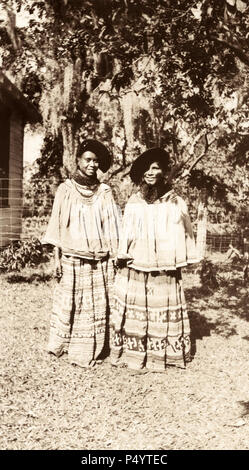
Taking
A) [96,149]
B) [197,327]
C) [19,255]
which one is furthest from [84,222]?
[19,255]

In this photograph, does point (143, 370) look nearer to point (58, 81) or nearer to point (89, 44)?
point (89, 44)

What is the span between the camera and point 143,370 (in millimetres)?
5168

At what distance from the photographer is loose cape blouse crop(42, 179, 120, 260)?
16.8 ft

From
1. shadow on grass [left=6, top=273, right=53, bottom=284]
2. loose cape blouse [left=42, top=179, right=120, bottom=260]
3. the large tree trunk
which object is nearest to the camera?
loose cape blouse [left=42, top=179, right=120, bottom=260]

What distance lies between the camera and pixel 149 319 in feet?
16.8

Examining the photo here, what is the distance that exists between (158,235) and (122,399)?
1606mm

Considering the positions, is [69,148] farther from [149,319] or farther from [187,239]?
[149,319]

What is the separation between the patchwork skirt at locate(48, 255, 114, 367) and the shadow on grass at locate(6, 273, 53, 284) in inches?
186

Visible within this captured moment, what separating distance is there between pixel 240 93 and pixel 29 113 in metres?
7.93

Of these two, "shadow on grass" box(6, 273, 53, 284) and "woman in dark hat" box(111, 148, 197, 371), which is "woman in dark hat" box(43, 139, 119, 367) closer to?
"woman in dark hat" box(111, 148, 197, 371)

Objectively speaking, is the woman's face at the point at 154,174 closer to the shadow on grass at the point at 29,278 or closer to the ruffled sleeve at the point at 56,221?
the ruffled sleeve at the point at 56,221

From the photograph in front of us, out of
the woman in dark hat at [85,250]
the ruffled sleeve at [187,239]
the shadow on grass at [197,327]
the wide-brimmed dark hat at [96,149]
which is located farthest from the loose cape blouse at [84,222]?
the shadow on grass at [197,327]

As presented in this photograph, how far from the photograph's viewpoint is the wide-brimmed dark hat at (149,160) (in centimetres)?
503

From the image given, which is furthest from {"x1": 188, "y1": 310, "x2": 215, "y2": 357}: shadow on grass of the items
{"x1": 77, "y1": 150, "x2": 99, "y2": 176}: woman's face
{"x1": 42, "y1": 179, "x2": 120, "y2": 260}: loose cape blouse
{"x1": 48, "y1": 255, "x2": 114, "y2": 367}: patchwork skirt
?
{"x1": 77, "y1": 150, "x2": 99, "y2": 176}: woman's face
